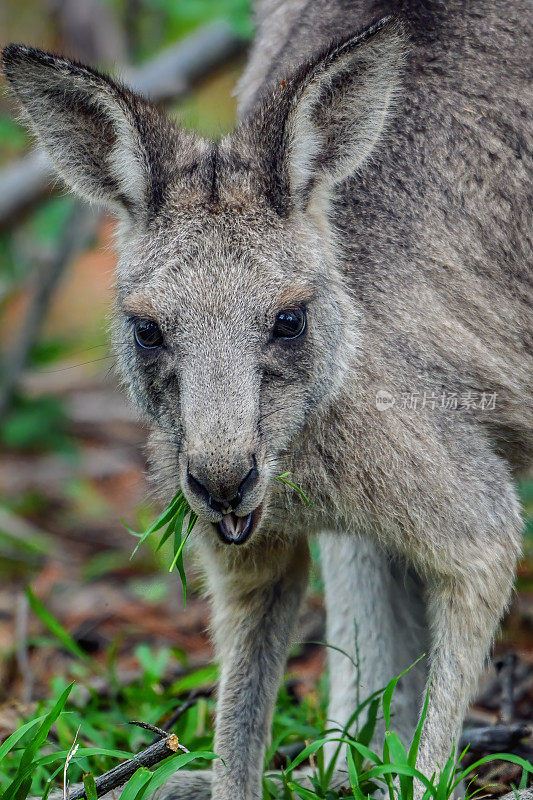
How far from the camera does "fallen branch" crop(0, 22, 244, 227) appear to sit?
7.58 meters

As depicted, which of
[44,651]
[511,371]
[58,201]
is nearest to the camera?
[511,371]

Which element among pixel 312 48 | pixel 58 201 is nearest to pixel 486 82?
pixel 312 48

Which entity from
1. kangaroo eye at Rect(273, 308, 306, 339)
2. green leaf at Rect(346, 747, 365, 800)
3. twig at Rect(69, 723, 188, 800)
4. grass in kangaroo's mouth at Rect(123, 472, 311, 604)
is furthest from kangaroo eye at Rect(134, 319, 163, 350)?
green leaf at Rect(346, 747, 365, 800)

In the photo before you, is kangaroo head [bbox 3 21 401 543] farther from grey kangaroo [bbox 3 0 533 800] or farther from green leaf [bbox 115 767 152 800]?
green leaf [bbox 115 767 152 800]

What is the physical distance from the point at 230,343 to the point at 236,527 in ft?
2.04

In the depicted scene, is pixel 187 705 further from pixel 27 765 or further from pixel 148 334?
pixel 148 334

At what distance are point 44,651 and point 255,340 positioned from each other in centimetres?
339

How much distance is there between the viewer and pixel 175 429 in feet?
12.8

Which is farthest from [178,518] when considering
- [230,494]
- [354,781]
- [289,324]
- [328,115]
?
[328,115]

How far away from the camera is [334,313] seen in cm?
410

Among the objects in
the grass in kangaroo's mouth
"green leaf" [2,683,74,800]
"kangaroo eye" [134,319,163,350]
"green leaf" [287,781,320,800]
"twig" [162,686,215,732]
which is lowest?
Answer: "twig" [162,686,215,732]

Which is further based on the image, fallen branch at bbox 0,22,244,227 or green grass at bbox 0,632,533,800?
fallen branch at bbox 0,22,244,227

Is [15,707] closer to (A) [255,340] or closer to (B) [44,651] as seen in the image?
(B) [44,651]

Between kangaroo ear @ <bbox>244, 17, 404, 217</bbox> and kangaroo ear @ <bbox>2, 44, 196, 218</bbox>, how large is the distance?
397mm
